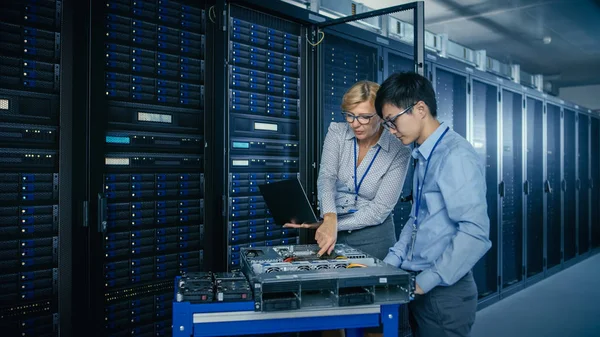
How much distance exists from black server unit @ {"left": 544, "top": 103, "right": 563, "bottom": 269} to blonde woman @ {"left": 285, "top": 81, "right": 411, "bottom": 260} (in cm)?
422

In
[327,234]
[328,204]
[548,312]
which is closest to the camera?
[327,234]

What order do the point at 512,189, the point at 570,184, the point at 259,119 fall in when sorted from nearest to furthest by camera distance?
the point at 259,119 → the point at 512,189 → the point at 570,184

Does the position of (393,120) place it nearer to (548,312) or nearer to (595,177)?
(548,312)

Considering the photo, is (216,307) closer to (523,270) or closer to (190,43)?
(190,43)

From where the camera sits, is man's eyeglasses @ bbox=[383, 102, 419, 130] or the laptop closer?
man's eyeglasses @ bbox=[383, 102, 419, 130]

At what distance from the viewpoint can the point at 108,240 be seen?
1972 millimetres

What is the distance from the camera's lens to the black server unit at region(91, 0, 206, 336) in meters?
1.94

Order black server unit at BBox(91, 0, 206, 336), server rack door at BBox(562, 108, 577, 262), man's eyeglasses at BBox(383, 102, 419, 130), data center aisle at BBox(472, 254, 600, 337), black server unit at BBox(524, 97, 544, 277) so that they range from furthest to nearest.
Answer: server rack door at BBox(562, 108, 577, 262), black server unit at BBox(524, 97, 544, 277), data center aisle at BBox(472, 254, 600, 337), black server unit at BBox(91, 0, 206, 336), man's eyeglasses at BBox(383, 102, 419, 130)

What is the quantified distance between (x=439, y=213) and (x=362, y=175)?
607 mm

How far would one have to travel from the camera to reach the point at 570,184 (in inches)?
246

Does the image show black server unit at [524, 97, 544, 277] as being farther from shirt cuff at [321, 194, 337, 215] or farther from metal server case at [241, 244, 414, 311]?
metal server case at [241, 244, 414, 311]

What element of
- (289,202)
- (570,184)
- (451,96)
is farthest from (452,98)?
(570,184)

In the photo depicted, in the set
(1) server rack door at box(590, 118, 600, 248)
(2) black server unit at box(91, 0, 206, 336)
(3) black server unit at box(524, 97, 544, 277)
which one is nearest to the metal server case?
(2) black server unit at box(91, 0, 206, 336)

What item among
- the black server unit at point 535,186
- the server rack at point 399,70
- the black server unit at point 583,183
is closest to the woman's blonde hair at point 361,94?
the server rack at point 399,70
